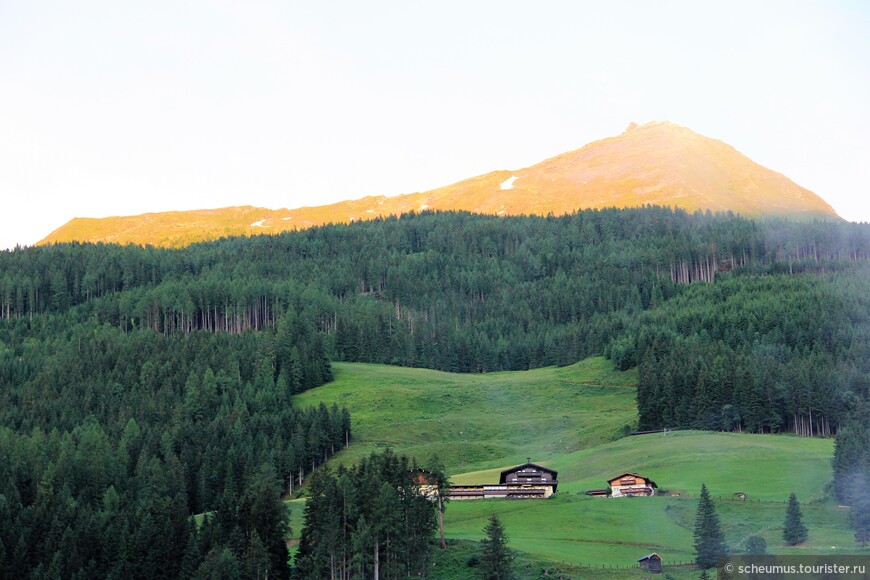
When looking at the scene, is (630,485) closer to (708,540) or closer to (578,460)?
(578,460)

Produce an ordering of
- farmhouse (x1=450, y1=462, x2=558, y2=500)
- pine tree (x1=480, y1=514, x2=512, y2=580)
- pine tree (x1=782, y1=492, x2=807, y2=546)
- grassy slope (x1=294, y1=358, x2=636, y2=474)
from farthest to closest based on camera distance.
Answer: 1. grassy slope (x1=294, y1=358, x2=636, y2=474)
2. farmhouse (x1=450, y1=462, x2=558, y2=500)
3. pine tree (x1=782, y1=492, x2=807, y2=546)
4. pine tree (x1=480, y1=514, x2=512, y2=580)

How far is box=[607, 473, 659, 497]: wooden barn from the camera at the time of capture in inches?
4136

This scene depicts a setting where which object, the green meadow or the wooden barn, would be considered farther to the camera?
the wooden barn

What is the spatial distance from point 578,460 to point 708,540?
52.7 meters

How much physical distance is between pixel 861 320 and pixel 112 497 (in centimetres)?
12409

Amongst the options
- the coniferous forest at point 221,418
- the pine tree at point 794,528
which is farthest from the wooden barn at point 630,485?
the pine tree at point 794,528

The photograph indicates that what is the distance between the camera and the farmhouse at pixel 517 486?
11019 centimetres

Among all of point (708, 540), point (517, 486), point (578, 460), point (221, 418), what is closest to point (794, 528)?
point (708, 540)

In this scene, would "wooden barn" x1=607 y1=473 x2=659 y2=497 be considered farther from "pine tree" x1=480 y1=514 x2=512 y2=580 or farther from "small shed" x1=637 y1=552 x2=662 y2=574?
"pine tree" x1=480 y1=514 x2=512 y2=580

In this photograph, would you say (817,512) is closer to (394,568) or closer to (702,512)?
(702,512)

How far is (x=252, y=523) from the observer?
80.0 metres

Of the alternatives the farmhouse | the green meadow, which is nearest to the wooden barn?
the green meadow

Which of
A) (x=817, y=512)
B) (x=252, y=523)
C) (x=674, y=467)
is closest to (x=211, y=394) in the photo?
(x=674, y=467)

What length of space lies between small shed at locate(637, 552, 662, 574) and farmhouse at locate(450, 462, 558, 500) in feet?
104
